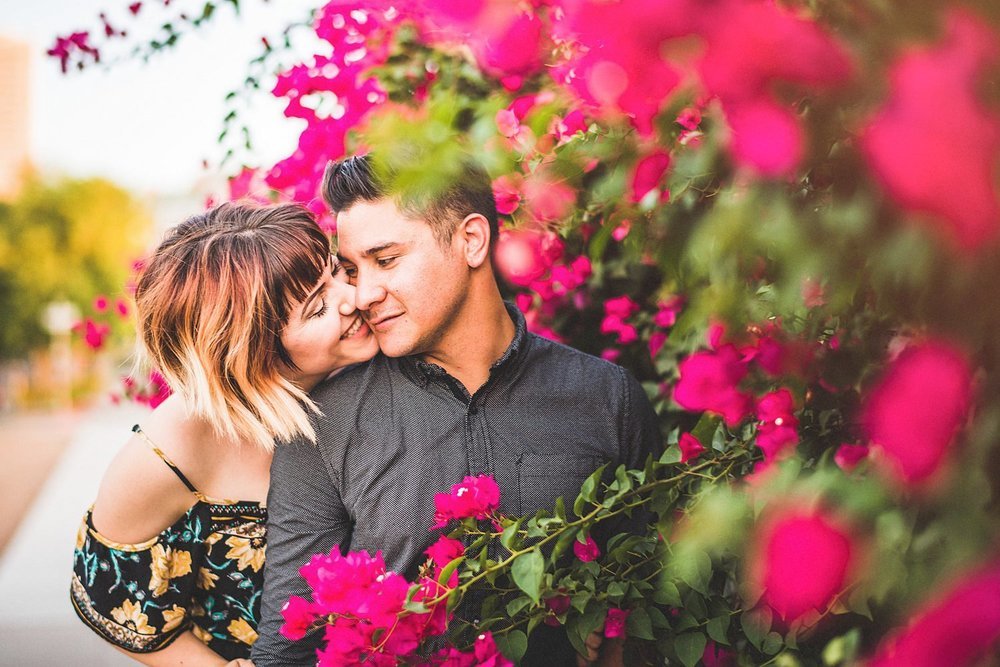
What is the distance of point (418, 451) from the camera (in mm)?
2361

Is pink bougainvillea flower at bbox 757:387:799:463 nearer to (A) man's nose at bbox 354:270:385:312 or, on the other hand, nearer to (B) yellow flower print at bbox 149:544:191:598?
(A) man's nose at bbox 354:270:385:312

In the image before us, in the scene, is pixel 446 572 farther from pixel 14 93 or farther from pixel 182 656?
pixel 14 93

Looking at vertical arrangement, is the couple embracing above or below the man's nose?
below

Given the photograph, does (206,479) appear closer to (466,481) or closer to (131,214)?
(466,481)

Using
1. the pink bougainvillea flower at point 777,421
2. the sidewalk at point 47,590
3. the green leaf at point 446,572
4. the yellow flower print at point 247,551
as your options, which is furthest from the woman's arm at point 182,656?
the sidewalk at point 47,590

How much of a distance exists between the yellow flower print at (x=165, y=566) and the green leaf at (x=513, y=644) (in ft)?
3.76

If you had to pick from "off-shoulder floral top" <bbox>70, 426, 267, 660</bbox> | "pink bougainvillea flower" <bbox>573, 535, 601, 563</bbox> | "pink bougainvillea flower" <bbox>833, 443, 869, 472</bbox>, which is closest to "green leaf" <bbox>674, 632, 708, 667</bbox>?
"pink bougainvillea flower" <bbox>573, 535, 601, 563</bbox>

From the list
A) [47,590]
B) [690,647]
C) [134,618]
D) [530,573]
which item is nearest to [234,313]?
[134,618]

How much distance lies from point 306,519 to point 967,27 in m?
1.93

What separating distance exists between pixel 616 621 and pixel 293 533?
0.82m

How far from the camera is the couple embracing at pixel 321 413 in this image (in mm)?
2334

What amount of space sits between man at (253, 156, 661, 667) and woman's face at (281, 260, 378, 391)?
6cm

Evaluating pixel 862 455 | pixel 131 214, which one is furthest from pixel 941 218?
pixel 131 214

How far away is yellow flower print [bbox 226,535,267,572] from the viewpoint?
8.23ft
